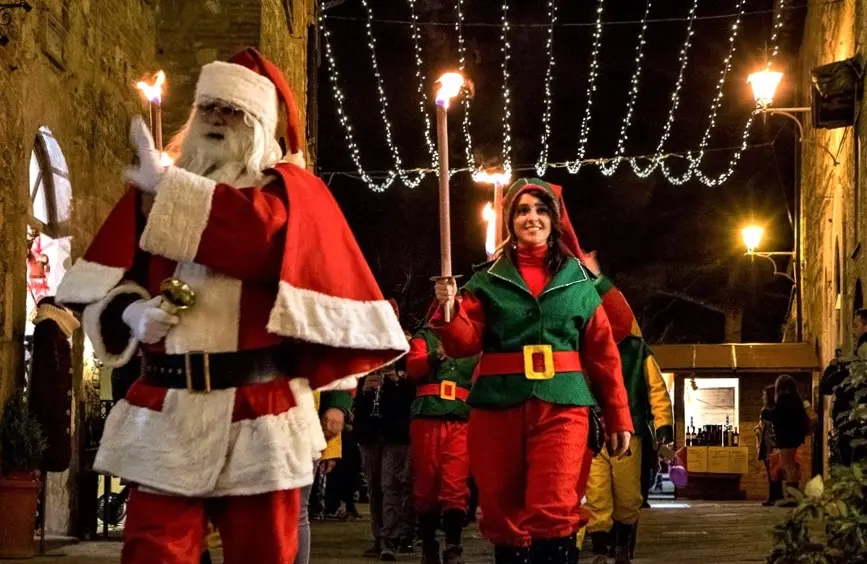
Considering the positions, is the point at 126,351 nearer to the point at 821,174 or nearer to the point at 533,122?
the point at 821,174

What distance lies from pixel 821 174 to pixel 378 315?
20.1 meters

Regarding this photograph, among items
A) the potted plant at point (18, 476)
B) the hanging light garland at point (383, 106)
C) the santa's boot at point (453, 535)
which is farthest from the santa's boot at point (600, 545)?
the hanging light garland at point (383, 106)

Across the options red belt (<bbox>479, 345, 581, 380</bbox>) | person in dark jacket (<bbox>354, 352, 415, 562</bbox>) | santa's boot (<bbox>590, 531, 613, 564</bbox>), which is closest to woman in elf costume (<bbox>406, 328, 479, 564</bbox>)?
person in dark jacket (<bbox>354, 352, 415, 562</bbox>)

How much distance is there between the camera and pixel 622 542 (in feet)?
32.5

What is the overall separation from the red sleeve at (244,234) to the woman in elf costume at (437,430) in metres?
6.14

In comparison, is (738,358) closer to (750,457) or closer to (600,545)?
(750,457)

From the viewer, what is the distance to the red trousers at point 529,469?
6.36 m

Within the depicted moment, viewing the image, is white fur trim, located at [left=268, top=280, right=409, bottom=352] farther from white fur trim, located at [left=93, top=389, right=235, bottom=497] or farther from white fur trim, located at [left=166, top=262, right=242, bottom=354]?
white fur trim, located at [left=93, top=389, right=235, bottom=497]

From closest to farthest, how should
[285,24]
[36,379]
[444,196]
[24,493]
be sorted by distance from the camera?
[444,196] → [24,493] → [36,379] → [285,24]

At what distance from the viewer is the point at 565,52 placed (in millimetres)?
31359

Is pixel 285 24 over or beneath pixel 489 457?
over

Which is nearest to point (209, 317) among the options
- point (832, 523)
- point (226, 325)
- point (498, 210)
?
point (226, 325)

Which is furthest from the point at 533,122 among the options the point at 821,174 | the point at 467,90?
the point at 467,90

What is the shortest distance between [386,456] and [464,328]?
519 centimetres
